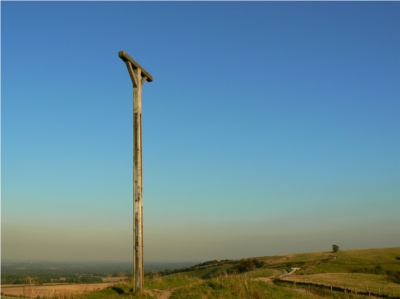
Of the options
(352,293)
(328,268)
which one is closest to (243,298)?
(352,293)

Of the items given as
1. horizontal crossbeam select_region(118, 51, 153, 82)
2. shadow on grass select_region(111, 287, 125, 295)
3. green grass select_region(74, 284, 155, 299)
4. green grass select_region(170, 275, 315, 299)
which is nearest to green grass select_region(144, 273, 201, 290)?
green grass select_region(170, 275, 315, 299)

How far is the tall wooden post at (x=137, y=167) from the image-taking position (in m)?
15.2

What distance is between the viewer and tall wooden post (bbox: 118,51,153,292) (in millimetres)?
15195

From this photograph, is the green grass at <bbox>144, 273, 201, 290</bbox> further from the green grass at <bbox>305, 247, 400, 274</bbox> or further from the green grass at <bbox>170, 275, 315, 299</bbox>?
the green grass at <bbox>305, 247, 400, 274</bbox>

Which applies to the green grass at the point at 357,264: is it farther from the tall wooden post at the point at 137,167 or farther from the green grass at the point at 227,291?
the tall wooden post at the point at 137,167

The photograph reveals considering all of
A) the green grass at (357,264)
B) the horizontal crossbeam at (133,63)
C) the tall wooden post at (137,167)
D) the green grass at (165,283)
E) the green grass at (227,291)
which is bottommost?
the green grass at (357,264)

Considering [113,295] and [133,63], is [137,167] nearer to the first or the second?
[133,63]

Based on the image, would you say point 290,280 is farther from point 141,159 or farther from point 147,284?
point 141,159

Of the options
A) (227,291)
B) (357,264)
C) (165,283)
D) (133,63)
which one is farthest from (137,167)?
(357,264)

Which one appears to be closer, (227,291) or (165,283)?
(227,291)

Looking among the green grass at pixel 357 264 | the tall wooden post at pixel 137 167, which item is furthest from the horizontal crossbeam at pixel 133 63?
the green grass at pixel 357 264

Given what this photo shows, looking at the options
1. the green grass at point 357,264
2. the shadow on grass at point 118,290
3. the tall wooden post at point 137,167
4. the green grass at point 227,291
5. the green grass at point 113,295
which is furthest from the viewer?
the green grass at point 357,264

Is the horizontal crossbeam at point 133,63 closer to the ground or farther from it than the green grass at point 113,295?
farther from it

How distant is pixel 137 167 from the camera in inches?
620
